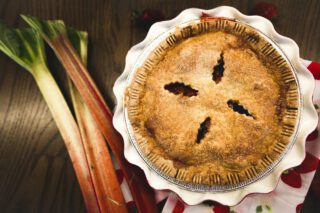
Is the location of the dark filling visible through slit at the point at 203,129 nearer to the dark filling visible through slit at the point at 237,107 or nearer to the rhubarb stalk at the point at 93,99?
the dark filling visible through slit at the point at 237,107

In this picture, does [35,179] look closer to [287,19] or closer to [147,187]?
[147,187]

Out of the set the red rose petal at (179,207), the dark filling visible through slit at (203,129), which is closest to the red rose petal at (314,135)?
the dark filling visible through slit at (203,129)

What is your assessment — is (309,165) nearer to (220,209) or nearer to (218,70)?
(220,209)

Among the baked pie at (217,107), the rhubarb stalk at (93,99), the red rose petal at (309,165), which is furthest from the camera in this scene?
the rhubarb stalk at (93,99)

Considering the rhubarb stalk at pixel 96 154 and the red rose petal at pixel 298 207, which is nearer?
the red rose petal at pixel 298 207

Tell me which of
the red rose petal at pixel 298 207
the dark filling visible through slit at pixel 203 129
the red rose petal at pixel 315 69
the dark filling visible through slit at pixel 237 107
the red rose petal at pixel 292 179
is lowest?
the red rose petal at pixel 298 207

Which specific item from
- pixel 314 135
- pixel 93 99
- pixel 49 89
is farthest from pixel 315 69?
pixel 49 89
